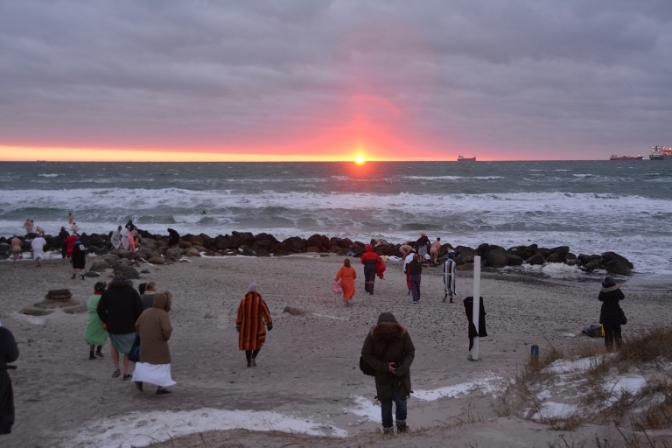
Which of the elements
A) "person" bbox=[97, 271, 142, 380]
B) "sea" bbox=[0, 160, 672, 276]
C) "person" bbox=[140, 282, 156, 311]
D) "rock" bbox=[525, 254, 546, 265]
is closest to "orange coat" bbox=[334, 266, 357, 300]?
"person" bbox=[140, 282, 156, 311]

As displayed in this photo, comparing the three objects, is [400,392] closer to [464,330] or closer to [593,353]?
[593,353]

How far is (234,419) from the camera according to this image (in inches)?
251

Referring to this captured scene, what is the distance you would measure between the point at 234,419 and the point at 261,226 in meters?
32.1

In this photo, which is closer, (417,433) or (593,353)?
(417,433)

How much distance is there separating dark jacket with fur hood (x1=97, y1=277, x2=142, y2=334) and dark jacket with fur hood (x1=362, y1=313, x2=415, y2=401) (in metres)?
3.70

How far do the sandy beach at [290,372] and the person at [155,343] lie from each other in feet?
0.91

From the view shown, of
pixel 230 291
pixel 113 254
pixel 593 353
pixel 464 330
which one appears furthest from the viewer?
pixel 113 254

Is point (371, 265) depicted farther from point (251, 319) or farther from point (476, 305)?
point (251, 319)

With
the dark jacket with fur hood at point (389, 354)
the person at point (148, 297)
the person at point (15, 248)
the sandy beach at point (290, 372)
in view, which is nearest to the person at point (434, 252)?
the sandy beach at point (290, 372)

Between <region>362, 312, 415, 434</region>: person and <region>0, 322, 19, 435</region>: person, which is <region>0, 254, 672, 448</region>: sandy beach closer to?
<region>362, 312, 415, 434</region>: person

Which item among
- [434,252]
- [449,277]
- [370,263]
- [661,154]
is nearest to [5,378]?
[370,263]

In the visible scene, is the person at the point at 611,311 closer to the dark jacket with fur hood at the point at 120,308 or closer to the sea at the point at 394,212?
the dark jacket with fur hood at the point at 120,308

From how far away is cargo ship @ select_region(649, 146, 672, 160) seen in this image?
540ft

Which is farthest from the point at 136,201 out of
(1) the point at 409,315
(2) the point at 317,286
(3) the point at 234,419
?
(3) the point at 234,419
